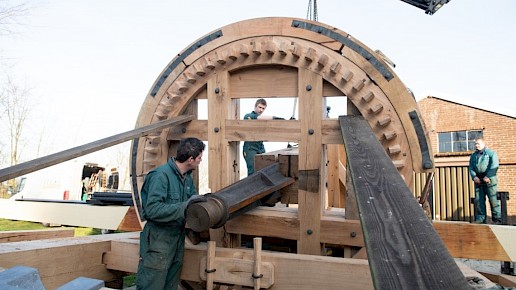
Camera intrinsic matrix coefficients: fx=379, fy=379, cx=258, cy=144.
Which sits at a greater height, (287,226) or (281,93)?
(281,93)

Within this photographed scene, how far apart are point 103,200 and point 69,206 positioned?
0.36m

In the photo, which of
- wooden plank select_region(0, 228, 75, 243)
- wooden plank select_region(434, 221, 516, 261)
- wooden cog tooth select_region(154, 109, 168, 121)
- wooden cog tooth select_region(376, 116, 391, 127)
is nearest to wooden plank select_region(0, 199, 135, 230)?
wooden plank select_region(0, 228, 75, 243)

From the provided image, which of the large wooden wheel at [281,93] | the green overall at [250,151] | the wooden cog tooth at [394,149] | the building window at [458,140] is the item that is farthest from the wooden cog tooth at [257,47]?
the building window at [458,140]

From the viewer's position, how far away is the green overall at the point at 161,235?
246 cm

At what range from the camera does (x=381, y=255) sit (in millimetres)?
1009

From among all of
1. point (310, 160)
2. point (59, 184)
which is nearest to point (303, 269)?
point (310, 160)

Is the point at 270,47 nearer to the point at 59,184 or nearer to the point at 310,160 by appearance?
the point at 310,160

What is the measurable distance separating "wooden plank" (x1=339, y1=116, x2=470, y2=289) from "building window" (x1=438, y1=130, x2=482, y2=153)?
18.3 m

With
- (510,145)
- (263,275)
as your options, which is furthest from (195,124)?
(510,145)

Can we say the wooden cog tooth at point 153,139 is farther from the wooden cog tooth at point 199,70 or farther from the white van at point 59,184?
the white van at point 59,184

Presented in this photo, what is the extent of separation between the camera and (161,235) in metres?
2.55

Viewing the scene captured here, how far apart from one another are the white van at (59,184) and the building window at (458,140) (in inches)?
615

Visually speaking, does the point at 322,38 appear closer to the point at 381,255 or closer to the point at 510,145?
the point at 381,255

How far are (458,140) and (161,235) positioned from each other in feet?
60.7
